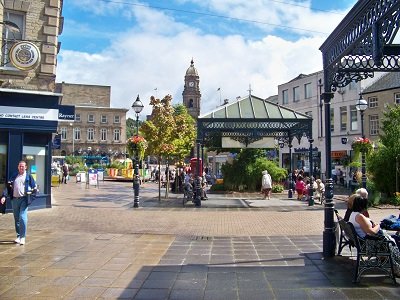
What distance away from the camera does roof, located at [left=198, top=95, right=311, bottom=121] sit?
19078 millimetres

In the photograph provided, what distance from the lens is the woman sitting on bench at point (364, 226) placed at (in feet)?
19.7

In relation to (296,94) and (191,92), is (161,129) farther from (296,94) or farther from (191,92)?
(191,92)

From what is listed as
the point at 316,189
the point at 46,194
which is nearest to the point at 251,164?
the point at 316,189

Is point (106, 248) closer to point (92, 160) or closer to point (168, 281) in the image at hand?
point (168, 281)


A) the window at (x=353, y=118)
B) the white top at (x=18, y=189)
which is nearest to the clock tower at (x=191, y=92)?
the window at (x=353, y=118)

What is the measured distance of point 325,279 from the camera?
20.0 feet

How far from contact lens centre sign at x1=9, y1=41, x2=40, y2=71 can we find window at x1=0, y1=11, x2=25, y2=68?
38 cm

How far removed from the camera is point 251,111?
19.5m

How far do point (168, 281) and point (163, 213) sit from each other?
9.29m

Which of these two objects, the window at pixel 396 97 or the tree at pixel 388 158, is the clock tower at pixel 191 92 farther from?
the tree at pixel 388 158

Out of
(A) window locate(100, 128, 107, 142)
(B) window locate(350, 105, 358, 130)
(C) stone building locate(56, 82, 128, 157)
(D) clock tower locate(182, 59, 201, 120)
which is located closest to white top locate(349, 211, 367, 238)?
(B) window locate(350, 105, 358, 130)

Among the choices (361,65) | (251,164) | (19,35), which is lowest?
(251,164)

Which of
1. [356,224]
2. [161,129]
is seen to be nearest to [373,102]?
[161,129]

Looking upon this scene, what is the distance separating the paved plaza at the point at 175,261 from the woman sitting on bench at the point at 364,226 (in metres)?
0.36
